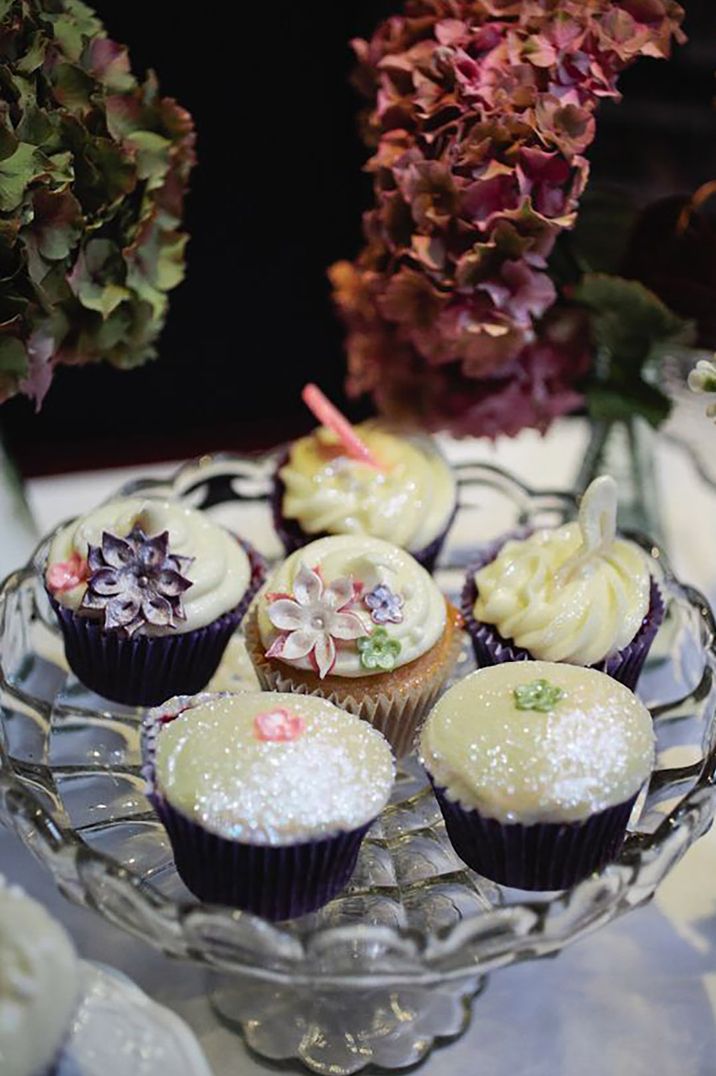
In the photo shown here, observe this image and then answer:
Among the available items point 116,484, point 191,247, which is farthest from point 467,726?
point 191,247

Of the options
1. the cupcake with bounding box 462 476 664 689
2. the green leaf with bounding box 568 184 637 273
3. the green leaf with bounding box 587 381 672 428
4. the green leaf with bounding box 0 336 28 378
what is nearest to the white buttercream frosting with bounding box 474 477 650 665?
the cupcake with bounding box 462 476 664 689

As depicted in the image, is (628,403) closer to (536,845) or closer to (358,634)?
(358,634)

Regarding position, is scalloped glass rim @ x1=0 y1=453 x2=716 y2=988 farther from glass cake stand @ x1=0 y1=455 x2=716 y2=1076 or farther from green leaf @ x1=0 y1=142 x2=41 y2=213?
green leaf @ x1=0 y1=142 x2=41 y2=213

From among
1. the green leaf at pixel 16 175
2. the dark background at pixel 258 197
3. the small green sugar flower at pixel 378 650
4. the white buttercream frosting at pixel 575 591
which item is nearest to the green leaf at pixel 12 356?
the green leaf at pixel 16 175

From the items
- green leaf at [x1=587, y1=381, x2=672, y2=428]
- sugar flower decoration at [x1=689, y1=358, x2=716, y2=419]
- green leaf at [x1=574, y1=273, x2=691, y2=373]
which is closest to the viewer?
sugar flower decoration at [x1=689, y1=358, x2=716, y2=419]

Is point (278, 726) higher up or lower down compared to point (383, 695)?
higher up

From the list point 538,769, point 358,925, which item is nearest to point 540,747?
point 538,769

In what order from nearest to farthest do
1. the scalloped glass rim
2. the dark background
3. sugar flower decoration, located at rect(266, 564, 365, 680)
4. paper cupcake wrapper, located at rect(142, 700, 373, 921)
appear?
the scalloped glass rim < paper cupcake wrapper, located at rect(142, 700, 373, 921) < sugar flower decoration, located at rect(266, 564, 365, 680) < the dark background

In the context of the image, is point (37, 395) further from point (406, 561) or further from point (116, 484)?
point (116, 484)
